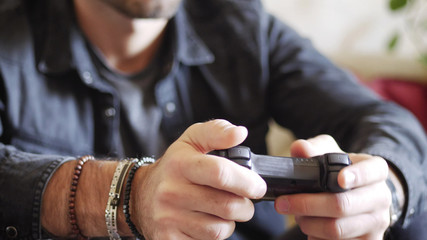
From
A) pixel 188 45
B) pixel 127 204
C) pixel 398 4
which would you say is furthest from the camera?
pixel 398 4

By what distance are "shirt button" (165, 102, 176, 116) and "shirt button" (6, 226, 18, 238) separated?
0.39 meters

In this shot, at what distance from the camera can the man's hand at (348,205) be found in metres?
0.48

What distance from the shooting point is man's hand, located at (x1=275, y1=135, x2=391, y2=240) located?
0.48m

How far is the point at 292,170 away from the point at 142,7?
1.69 feet

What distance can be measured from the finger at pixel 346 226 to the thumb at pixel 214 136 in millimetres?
164

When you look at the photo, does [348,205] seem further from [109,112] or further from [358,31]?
[358,31]

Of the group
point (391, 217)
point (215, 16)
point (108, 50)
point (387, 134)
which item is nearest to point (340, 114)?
point (387, 134)

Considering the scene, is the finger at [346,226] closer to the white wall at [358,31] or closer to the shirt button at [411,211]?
the shirt button at [411,211]

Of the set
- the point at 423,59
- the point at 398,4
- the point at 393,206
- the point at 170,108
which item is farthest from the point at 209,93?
the point at 423,59

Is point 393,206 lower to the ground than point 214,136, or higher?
lower

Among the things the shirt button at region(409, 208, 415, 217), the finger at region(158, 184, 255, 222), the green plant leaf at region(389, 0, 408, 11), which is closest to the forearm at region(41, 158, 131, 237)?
the finger at region(158, 184, 255, 222)

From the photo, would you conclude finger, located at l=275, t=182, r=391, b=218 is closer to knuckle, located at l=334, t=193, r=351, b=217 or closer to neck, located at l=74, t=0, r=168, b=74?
knuckle, located at l=334, t=193, r=351, b=217

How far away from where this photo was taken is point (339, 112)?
2.71 feet

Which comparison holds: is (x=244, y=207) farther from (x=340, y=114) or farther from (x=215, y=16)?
(x=215, y=16)
